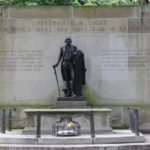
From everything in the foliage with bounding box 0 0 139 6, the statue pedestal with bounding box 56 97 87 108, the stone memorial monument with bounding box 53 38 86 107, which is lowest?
the statue pedestal with bounding box 56 97 87 108

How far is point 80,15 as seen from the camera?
64.3ft

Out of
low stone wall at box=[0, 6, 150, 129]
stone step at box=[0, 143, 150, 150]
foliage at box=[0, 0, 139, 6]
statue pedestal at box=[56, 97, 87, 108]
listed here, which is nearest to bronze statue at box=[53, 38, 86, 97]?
statue pedestal at box=[56, 97, 87, 108]

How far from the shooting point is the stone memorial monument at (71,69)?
18328 mm

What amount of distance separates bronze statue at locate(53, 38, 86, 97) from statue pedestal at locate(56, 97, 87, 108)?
0.40 metres

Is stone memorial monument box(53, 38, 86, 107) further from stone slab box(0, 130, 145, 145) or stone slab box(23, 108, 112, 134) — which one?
stone slab box(0, 130, 145, 145)

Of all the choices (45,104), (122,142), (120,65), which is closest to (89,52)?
(120,65)

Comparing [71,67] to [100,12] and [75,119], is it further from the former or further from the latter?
[100,12]

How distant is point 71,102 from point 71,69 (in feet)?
4.00

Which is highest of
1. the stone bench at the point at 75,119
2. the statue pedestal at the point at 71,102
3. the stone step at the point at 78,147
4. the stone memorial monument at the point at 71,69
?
the stone memorial monument at the point at 71,69

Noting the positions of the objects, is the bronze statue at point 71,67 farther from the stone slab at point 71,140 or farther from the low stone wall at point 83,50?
the stone slab at point 71,140

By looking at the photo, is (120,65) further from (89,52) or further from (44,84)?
(44,84)

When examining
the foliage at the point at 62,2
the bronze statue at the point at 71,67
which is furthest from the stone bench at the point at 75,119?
the foliage at the point at 62,2

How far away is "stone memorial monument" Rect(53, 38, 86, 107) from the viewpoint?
18.3 metres

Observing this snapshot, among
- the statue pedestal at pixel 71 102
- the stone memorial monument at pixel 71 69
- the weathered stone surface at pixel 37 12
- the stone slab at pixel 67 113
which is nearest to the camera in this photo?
the stone slab at pixel 67 113
